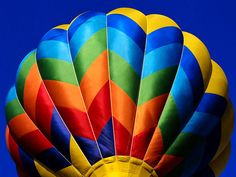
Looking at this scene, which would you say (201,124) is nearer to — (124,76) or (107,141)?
(124,76)

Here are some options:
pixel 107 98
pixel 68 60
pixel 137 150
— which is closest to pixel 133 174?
pixel 137 150

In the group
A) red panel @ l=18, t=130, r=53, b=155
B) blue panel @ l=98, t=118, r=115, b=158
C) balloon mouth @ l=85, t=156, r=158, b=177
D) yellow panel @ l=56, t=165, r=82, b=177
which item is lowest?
yellow panel @ l=56, t=165, r=82, b=177

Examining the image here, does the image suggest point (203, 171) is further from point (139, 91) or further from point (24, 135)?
point (24, 135)

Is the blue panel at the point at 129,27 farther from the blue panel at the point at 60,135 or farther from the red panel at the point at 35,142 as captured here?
the red panel at the point at 35,142

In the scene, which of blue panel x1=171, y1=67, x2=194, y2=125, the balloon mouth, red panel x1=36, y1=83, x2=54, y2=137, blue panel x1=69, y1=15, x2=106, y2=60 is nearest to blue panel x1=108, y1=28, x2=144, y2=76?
blue panel x1=69, y1=15, x2=106, y2=60

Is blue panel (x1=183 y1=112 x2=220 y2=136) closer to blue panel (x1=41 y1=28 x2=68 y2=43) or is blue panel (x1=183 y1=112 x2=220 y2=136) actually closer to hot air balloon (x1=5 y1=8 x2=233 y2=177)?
hot air balloon (x1=5 y1=8 x2=233 y2=177)

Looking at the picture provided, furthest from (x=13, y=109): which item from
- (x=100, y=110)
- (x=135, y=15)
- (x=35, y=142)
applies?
(x=135, y=15)
